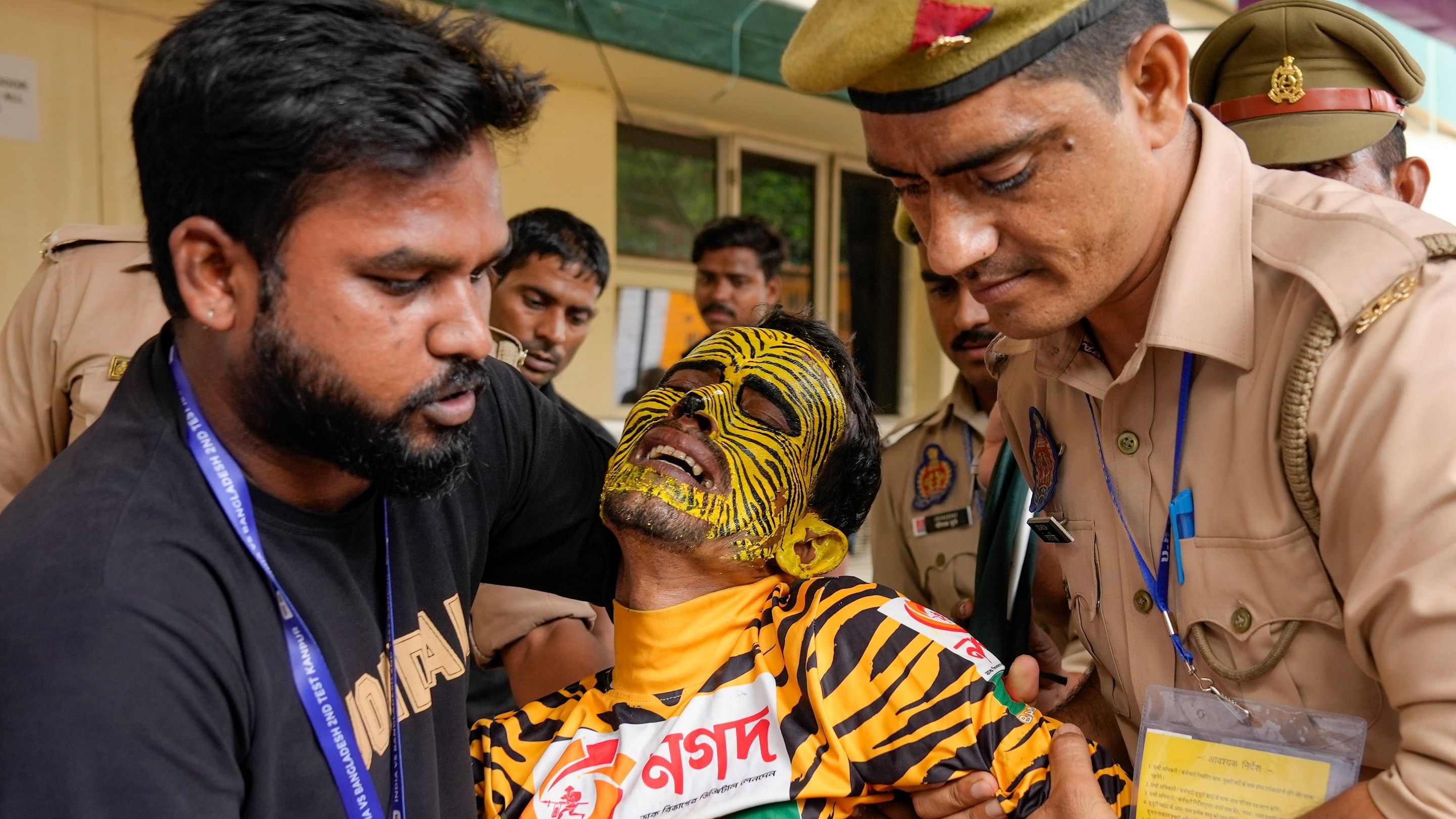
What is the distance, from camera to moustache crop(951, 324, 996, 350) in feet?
11.8

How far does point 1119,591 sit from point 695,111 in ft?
16.5

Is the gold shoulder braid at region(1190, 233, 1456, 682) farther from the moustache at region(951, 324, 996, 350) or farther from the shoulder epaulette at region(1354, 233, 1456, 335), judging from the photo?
the moustache at region(951, 324, 996, 350)

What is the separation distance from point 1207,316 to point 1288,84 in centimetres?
Answer: 127

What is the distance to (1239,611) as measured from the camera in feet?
5.75

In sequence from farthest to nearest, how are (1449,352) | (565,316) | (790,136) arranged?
(790,136), (565,316), (1449,352)

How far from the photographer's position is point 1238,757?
1693 millimetres

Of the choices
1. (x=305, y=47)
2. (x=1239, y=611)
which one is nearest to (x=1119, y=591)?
(x=1239, y=611)

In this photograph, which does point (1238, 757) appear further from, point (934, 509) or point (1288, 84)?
point (934, 509)

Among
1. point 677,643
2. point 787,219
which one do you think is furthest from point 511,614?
point 787,219

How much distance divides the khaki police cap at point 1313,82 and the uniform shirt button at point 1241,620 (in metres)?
1.34

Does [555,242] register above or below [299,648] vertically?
above

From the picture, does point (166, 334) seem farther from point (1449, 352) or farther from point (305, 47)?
point (1449, 352)

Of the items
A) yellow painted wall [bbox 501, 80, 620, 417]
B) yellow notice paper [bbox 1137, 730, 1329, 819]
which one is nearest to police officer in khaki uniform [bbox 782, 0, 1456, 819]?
yellow notice paper [bbox 1137, 730, 1329, 819]

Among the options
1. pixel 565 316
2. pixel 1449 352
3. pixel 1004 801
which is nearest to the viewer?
pixel 1449 352
